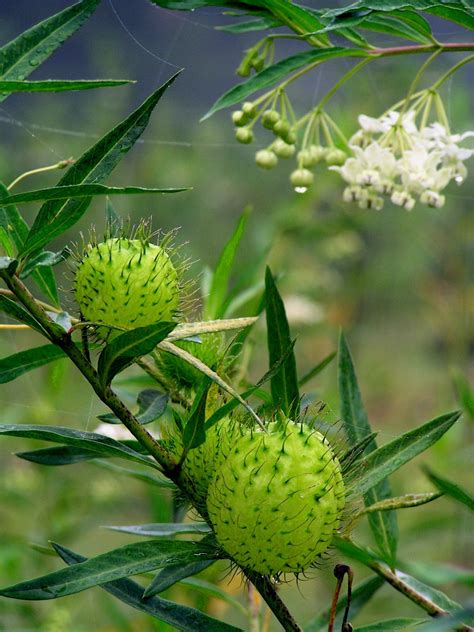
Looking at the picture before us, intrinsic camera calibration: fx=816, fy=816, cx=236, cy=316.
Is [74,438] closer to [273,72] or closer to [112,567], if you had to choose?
[112,567]

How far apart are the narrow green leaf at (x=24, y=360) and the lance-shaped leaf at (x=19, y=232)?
0.15 feet

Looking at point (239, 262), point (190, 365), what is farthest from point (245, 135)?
point (239, 262)

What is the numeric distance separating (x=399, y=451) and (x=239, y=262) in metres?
1.75

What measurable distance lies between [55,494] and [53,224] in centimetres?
127

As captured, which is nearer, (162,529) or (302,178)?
(162,529)

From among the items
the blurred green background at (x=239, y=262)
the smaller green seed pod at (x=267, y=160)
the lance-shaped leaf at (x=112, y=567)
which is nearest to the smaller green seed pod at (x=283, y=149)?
the smaller green seed pod at (x=267, y=160)

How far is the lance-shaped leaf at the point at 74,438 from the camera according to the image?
19.8 inches

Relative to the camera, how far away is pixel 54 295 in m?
0.64

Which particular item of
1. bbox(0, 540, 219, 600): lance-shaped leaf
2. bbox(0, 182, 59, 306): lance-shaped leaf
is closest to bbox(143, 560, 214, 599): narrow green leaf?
bbox(0, 540, 219, 600): lance-shaped leaf

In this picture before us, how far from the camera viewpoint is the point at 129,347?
0.47 m

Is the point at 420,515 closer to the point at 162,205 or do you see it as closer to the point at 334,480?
the point at 162,205

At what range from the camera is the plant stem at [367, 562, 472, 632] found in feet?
1.93

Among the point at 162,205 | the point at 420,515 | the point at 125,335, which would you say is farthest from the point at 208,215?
the point at 125,335

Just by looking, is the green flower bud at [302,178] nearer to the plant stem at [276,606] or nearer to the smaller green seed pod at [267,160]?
the smaller green seed pod at [267,160]
